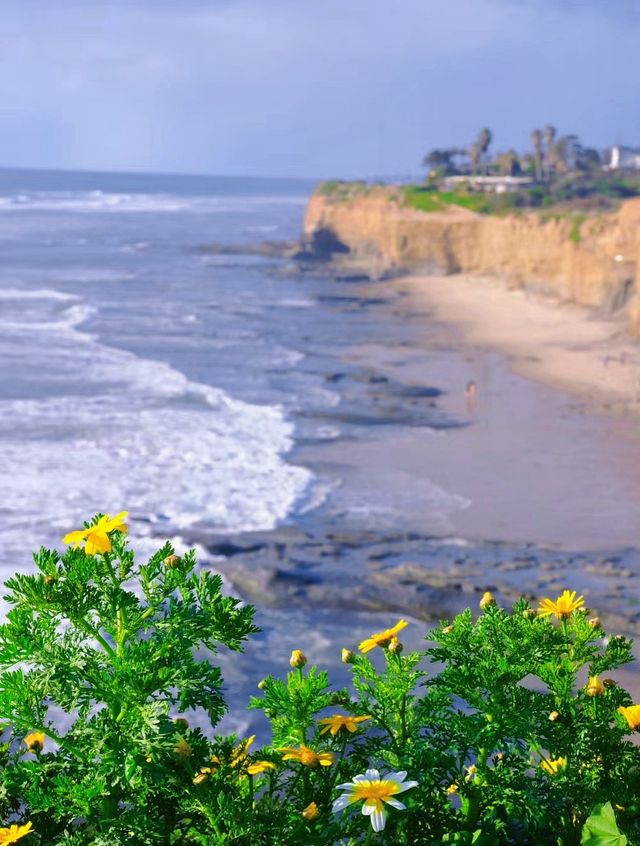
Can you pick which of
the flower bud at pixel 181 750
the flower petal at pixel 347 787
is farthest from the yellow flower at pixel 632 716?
the flower bud at pixel 181 750

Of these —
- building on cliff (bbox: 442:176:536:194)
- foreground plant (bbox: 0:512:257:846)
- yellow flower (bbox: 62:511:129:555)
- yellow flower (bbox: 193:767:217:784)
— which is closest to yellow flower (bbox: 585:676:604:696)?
foreground plant (bbox: 0:512:257:846)

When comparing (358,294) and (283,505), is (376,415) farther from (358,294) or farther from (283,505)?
(358,294)

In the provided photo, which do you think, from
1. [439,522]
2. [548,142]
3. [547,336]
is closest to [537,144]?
[548,142]

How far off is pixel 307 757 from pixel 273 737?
19 centimetres

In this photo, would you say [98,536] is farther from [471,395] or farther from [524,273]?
[524,273]

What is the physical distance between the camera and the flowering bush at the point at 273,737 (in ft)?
10.0

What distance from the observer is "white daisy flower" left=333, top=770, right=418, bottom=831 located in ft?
9.86

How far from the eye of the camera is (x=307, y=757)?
3225mm

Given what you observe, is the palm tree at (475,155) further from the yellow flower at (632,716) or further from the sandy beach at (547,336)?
the yellow flower at (632,716)

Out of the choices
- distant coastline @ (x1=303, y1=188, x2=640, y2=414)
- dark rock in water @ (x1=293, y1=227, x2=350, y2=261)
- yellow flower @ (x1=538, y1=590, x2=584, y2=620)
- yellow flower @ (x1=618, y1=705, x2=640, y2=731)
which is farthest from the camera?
dark rock in water @ (x1=293, y1=227, x2=350, y2=261)

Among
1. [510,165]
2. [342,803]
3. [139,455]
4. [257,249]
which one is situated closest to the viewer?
[342,803]

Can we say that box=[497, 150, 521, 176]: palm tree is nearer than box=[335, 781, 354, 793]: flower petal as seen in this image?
No

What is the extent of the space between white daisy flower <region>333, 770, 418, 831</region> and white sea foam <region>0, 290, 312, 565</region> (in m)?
15.1

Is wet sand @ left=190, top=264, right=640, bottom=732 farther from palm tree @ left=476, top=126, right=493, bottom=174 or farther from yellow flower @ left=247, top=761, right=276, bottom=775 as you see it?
palm tree @ left=476, top=126, right=493, bottom=174
